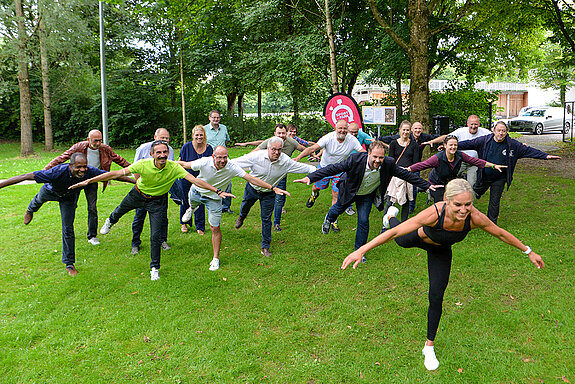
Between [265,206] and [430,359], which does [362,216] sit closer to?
[265,206]

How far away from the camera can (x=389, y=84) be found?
851 inches

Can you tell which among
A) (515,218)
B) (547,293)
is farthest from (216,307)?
(515,218)

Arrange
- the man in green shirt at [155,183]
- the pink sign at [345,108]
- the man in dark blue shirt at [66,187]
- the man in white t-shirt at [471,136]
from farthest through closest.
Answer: the pink sign at [345,108] → the man in white t-shirt at [471,136] → the man in green shirt at [155,183] → the man in dark blue shirt at [66,187]

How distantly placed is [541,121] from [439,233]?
1236 inches

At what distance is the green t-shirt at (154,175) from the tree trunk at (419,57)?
7708 millimetres

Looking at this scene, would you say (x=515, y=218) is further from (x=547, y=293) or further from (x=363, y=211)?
(x=363, y=211)

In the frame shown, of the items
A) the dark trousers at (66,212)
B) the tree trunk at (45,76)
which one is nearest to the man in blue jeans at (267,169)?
the dark trousers at (66,212)

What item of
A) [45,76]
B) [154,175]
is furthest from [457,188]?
[45,76]

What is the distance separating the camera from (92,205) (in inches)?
330

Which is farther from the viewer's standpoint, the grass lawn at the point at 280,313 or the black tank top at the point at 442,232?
the grass lawn at the point at 280,313

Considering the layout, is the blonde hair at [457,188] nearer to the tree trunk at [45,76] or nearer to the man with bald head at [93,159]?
the man with bald head at [93,159]

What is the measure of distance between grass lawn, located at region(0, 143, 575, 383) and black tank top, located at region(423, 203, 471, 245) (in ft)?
4.66

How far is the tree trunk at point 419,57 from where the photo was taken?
11719mm

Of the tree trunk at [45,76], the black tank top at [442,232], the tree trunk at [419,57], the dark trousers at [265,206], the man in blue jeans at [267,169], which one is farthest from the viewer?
the tree trunk at [45,76]
